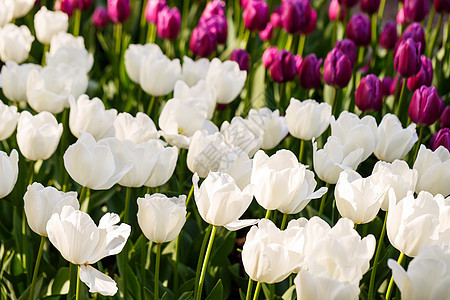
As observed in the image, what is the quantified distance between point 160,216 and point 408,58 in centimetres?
113

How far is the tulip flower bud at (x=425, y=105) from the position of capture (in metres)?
2.07

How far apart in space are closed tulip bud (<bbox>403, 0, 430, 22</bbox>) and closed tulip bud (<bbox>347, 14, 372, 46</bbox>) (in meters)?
0.21

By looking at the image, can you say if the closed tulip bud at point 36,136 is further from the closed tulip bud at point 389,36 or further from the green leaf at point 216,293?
the closed tulip bud at point 389,36

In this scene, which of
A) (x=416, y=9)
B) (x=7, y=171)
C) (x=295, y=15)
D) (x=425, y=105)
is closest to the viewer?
(x=7, y=171)

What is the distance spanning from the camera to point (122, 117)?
178cm

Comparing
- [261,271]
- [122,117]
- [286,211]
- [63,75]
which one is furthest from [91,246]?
[63,75]

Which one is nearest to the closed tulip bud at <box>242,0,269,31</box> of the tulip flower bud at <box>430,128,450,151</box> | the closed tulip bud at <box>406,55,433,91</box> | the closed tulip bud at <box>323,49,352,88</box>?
the closed tulip bud at <box>323,49,352,88</box>

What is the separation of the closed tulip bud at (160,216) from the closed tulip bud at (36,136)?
1.49ft

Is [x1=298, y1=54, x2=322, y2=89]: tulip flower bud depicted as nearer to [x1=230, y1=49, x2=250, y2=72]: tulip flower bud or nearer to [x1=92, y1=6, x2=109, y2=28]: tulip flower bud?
[x1=230, y1=49, x2=250, y2=72]: tulip flower bud

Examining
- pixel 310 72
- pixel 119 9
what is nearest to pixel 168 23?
pixel 119 9

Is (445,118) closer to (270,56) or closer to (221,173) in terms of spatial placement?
(270,56)

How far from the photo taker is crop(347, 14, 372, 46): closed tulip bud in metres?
2.70

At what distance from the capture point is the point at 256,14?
2744mm

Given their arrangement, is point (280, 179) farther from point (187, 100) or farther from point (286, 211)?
point (187, 100)
